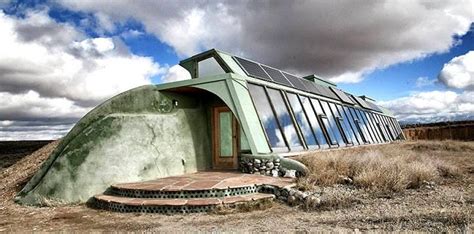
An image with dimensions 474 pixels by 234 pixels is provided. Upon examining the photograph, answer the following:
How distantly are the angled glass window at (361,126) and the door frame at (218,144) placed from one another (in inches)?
392

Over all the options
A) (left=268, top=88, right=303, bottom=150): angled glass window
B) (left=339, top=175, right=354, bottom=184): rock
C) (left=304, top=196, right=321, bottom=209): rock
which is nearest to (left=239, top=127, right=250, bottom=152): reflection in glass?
(left=268, top=88, right=303, bottom=150): angled glass window

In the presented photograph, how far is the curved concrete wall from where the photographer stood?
8484mm

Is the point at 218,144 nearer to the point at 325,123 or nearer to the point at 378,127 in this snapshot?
the point at 325,123

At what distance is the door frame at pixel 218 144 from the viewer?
1095cm

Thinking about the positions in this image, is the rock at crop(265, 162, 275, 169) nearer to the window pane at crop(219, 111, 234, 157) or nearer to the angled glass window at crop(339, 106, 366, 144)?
the window pane at crop(219, 111, 234, 157)

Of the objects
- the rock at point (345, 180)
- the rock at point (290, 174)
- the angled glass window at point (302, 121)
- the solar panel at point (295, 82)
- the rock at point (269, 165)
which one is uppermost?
the solar panel at point (295, 82)

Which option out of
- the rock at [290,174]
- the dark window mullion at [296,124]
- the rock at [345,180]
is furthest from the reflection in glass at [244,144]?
the rock at [345,180]

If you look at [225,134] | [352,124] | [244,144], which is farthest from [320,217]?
[352,124]

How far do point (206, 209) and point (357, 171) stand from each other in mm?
3920

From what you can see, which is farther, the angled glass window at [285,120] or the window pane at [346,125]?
the window pane at [346,125]

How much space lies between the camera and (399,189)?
7.26 meters

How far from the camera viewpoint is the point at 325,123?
1391 centimetres

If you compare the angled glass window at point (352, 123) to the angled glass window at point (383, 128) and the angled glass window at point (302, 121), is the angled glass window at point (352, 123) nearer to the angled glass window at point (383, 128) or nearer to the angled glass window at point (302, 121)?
the angled glass window at point (302, 121)

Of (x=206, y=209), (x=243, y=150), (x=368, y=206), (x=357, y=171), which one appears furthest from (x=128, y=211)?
(x=357, y=171)
